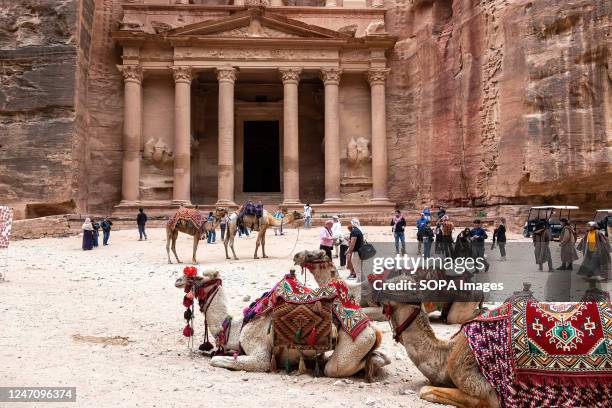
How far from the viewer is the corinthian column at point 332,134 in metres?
26.3

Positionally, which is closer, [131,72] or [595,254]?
[595,254]

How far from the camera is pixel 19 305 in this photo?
7918 mm

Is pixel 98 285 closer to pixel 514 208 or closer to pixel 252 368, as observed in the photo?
pixel 252 368

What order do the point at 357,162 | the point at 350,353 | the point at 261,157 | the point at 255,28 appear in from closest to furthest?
the point at 350,353
the point at 255,28
the point at 357,162
the point at 261,157

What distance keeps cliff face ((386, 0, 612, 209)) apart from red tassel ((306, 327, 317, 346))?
16.5 meters

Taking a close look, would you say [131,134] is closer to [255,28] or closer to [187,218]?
[255,28]

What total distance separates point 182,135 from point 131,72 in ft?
14.2

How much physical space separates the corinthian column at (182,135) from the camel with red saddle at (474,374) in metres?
22.3

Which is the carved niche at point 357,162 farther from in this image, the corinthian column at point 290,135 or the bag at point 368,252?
the bag at point 368,252

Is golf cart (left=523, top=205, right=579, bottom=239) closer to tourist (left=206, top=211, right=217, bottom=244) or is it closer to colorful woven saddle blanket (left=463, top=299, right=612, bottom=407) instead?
tourist (left=206, top=211, right=217, bottom=244)

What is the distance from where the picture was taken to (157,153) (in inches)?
1041

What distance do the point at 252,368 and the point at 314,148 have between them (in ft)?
84.3

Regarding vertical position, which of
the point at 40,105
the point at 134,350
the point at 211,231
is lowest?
the point at 134,350

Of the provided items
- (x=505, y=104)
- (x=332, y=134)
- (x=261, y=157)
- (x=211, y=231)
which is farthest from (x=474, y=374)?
(x=261, y=157)
